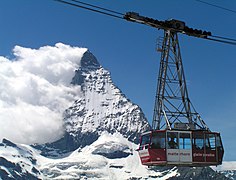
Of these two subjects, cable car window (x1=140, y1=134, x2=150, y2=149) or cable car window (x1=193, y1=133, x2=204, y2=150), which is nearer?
cable car window (x1=140, y1=134, x2=150, y2=149)

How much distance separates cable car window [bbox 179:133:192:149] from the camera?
45906 mm

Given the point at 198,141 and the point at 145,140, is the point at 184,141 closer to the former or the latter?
the point at 198,141

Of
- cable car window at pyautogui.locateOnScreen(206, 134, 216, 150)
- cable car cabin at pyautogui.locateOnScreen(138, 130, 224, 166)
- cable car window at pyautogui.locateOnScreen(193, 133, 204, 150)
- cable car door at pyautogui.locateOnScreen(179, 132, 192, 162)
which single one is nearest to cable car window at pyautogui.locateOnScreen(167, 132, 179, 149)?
cable car cabin at pyautogui.locateOnScreen(138, 130, 224, 166)

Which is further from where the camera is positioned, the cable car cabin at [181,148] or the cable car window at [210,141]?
the cable car window at [210,141]

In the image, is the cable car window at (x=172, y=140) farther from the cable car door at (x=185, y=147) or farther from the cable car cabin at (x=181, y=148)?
the cable car door at (x=185, y=147)

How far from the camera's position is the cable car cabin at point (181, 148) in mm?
45312

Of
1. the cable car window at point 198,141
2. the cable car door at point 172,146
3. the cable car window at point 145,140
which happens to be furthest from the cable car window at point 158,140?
the cable car window at point 198,141

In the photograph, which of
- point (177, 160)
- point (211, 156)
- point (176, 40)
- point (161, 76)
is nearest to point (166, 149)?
point (177, 160)

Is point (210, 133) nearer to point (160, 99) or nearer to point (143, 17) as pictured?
point (160, 99)

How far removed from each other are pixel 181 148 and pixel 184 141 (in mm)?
825

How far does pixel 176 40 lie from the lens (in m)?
48.8

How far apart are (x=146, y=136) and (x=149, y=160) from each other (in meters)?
2.89

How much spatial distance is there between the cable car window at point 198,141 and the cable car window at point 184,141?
2.14 ft

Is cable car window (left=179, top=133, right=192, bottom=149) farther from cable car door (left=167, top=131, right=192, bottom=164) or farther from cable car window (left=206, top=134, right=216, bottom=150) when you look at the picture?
cable car window (left=206, top=134, right=216, bottom=150)
